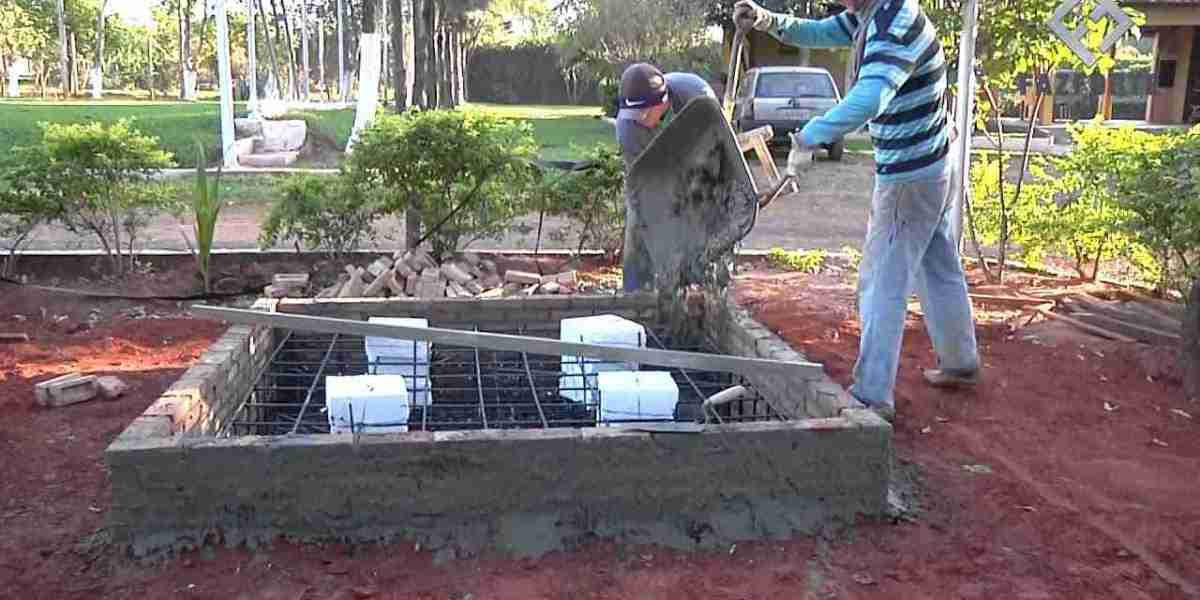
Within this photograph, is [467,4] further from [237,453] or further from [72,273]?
[237,453]

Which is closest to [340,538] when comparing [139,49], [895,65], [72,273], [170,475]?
[170,475]

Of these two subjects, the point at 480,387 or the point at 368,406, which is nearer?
the point at 368,406

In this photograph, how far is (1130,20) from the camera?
6359 mm

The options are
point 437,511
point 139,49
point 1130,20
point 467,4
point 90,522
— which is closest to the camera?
point 437,511

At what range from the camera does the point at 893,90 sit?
3.45 meters

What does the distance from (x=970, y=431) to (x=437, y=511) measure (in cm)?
215

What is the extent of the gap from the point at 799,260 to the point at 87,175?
5.00m

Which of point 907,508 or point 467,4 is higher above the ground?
point 467,4

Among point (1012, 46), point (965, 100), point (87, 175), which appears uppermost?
point (1012, 46)

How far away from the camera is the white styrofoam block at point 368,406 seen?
11.1ft

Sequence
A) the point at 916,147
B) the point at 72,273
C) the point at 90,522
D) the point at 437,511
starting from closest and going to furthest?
1. the point at 437,511
2. the point at 90,522
3. the point at 916,147
4. the point at 72,273

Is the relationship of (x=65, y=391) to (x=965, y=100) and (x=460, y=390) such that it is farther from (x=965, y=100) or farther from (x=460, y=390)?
(x=965, y=100)

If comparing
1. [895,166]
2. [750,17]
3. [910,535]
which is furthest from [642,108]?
[910,535]

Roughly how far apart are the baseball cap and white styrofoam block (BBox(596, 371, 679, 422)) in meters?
1.65
